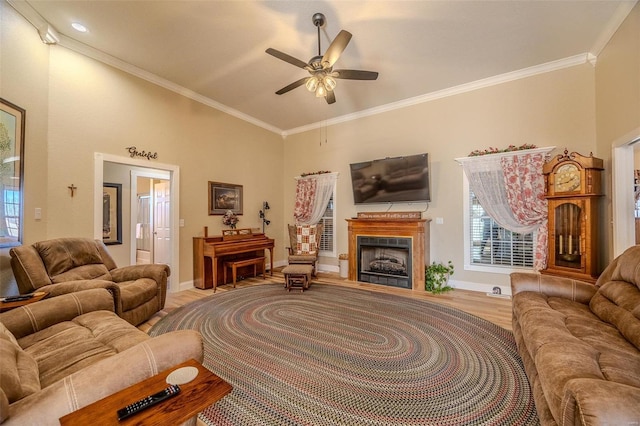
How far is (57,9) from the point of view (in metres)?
2.71

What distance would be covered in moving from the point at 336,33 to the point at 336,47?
76 centimetres

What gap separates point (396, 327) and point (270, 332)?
141 cm

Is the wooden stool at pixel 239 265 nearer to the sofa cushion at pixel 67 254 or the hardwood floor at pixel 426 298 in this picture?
the hardwood floor at pixel 426 298

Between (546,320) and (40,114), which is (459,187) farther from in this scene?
(40,114)

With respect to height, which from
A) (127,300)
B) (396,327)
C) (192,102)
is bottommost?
(396,327)

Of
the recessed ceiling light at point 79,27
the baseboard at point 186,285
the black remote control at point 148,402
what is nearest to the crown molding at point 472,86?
the recessed ceiling light at point 79,27

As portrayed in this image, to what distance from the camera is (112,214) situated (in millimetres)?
4848

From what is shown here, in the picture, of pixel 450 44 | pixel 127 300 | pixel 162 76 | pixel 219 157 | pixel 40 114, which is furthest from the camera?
pixel 219 157

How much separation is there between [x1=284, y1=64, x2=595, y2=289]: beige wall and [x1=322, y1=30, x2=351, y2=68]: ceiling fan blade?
2.75 m

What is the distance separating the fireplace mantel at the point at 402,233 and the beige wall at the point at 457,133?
42 centimetres

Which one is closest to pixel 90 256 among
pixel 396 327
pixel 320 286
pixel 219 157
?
pixel 219 157

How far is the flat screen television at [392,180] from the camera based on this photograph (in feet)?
15.0

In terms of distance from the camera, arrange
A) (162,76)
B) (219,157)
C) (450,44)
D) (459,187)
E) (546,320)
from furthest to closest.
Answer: (219,157) → (459,187) → (162,76) → (450,44) → (546,320)

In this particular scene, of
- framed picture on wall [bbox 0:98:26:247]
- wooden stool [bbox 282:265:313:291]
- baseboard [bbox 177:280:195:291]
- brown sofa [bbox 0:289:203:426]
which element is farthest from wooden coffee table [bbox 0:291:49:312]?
wooden stool [bbox 282:265:313:291]
